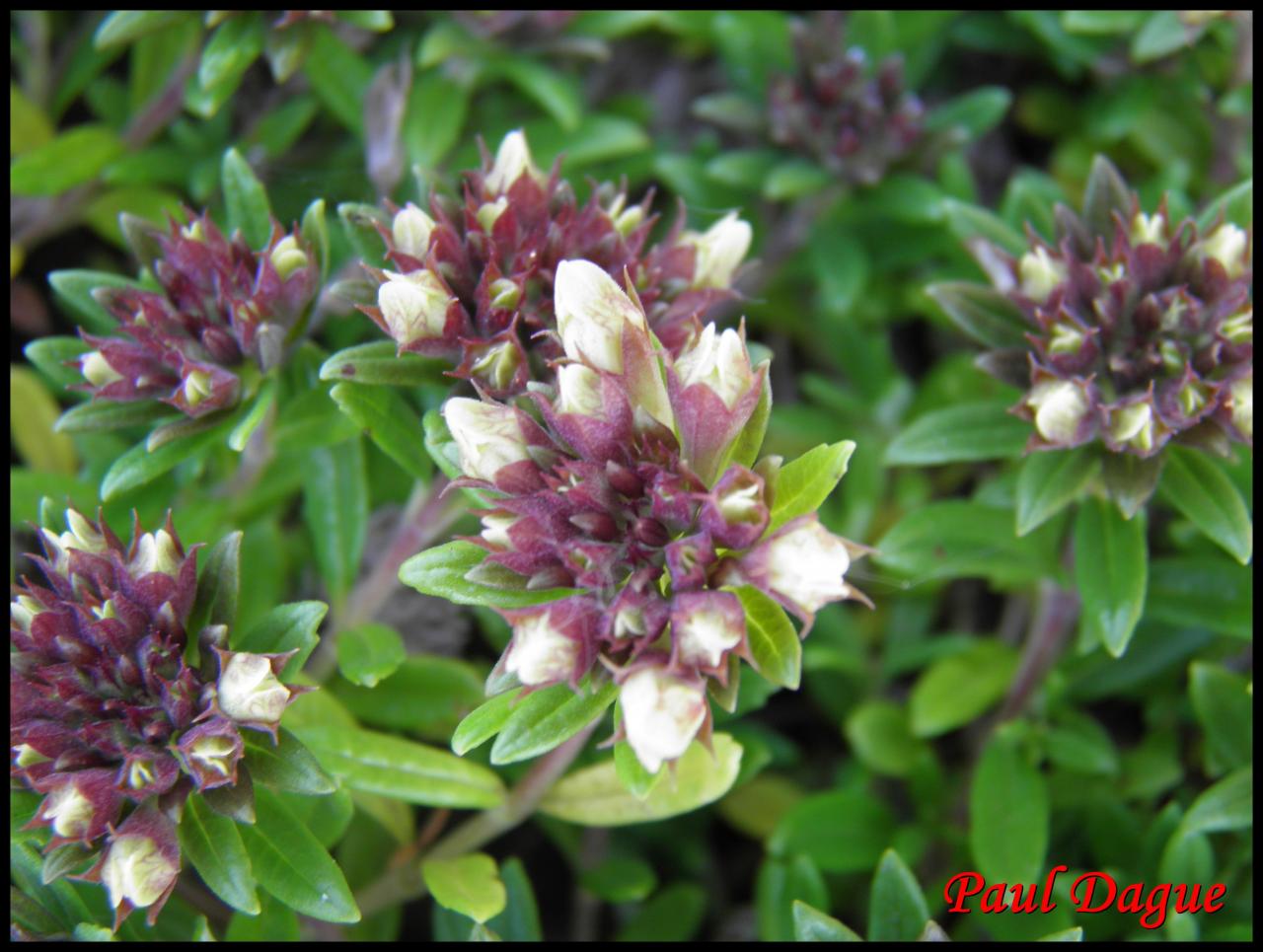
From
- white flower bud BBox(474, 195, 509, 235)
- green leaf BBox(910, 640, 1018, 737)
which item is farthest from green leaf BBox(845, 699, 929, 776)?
white flower bud BBox(474, 195, 509, 235)

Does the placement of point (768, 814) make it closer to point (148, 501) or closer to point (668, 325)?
point (668, 325)

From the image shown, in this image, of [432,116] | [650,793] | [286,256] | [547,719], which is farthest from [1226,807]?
[432,116]

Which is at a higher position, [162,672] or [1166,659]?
[162,672]

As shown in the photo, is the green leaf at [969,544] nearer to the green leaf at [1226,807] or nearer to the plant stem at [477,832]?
the green leaf at [1226,807]

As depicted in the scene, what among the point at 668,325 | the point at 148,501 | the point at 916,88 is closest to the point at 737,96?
the point at 916,88

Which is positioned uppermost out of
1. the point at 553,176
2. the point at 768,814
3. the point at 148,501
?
the point at 553,176

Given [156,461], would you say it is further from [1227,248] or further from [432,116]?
[1227,248]

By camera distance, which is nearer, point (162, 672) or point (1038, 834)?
point (162, 672)
